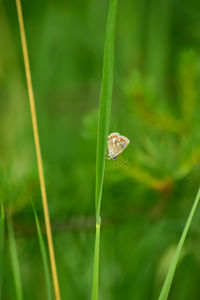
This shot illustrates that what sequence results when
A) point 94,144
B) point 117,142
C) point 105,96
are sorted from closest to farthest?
point 105,96, point 117,142, point 94,144

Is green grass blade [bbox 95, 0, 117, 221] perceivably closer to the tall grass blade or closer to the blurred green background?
the tall grass blade

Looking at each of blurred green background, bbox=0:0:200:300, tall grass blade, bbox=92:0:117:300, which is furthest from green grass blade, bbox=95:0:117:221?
blurred green background, bbox=0:0:200:300

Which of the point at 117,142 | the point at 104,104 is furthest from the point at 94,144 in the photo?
the point at 104,104

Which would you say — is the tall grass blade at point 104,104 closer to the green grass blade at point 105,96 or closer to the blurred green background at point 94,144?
the green grass blade at point 105,96

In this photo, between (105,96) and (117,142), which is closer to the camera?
(105,96)

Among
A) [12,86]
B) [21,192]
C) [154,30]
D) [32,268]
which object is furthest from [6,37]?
[21,192]

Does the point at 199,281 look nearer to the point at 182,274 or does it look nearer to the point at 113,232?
the point at 182,274

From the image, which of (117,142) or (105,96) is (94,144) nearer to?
(117,142)

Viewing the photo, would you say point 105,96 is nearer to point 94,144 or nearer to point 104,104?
point 104,104

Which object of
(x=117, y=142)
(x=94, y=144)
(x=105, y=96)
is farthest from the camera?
(x=94, y=144)
